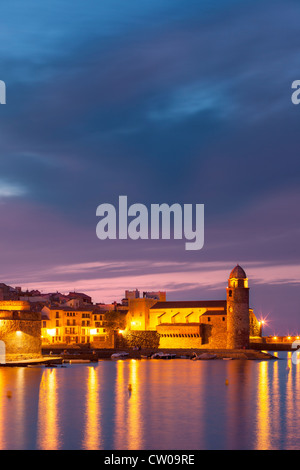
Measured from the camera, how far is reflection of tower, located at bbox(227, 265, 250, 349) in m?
79.3

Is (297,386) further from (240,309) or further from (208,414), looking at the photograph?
(240,309)

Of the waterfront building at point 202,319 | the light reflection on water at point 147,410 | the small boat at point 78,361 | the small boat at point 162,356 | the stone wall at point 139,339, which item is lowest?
the light reflection on water at point 147,410

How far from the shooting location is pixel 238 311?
79.3m

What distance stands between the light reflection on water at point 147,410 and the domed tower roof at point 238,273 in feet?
72.5

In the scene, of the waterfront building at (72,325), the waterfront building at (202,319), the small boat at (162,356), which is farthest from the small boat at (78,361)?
the waterfront building at (202,319)

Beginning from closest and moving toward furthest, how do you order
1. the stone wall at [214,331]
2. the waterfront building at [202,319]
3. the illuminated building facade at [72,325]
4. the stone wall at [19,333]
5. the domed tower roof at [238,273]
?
the stone wall at [19,333], the waterfront building at [202,319], the domed tower roof at [238,273], the stone wall at [214,331], the illuminated building facade at [72,325]

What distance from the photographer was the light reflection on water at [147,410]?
91.7ft

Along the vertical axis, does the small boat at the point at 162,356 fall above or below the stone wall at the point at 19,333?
below

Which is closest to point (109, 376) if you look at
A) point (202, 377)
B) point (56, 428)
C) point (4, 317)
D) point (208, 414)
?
point (202, 377)

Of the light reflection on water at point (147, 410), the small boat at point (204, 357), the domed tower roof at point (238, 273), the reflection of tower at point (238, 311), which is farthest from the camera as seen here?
the domed tower roof at point (238, 273)

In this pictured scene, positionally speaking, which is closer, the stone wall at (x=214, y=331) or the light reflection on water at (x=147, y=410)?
the light reflection on water at (x=147, y=410)

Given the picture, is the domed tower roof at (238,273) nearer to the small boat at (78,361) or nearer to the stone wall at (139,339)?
the stone wall at (139,339)

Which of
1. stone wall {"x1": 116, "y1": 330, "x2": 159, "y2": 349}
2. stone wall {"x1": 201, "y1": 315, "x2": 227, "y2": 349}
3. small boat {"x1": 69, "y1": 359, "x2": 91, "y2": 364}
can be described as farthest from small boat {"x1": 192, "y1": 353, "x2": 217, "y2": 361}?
small boat {"x1": 69, "y1": 359, "x2": 91, "y2": 364}

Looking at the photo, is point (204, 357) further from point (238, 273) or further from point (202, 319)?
point (238, 273)
